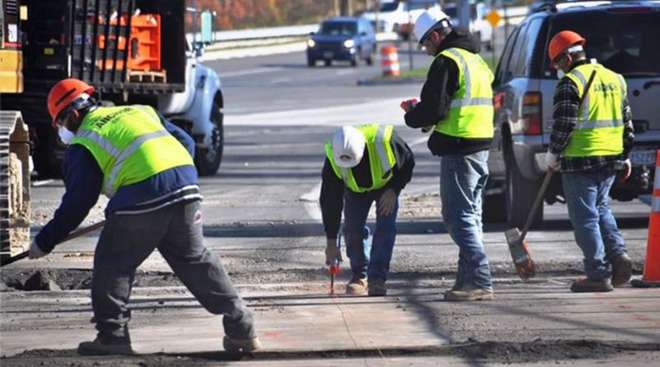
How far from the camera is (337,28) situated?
197ft

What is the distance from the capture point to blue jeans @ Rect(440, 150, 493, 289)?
35.8 ft

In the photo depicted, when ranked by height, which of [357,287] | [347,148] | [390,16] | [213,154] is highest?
[347,148]

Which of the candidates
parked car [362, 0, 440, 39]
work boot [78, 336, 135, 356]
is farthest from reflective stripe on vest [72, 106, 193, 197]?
parked car [362, 0, 440, 39]

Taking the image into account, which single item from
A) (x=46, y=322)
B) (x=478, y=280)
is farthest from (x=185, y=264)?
(x=478, y=280)

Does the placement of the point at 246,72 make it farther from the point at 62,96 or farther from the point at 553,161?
the point at 62,96

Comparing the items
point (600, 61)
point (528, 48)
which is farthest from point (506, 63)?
point (600, 61)

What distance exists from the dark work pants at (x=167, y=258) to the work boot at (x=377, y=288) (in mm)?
2366

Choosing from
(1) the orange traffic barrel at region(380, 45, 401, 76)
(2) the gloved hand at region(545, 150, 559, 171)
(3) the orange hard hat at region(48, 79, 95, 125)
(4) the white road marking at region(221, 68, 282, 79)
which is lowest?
(4) the white road marking at region(221, 68, 282, 79)

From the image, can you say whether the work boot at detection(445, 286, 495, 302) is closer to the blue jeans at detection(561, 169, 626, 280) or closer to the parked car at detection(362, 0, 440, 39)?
the blue jeans at detection(561, 169, 626, 280)

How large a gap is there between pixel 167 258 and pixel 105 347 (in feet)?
1.84

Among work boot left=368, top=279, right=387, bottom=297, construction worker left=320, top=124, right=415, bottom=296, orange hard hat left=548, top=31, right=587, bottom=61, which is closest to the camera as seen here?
construction worker left=320, top=124, right=415, bottom=296

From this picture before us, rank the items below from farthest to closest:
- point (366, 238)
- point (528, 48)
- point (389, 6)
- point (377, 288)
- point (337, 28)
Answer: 1. point (389, 6)
2. point (337, 28)
3. point (528, 48)
4. point (366, 238)
5. point (377, 288)

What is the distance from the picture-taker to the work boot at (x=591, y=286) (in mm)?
11266

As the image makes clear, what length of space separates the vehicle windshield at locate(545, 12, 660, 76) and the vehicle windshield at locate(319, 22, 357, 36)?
45273 millimetres
